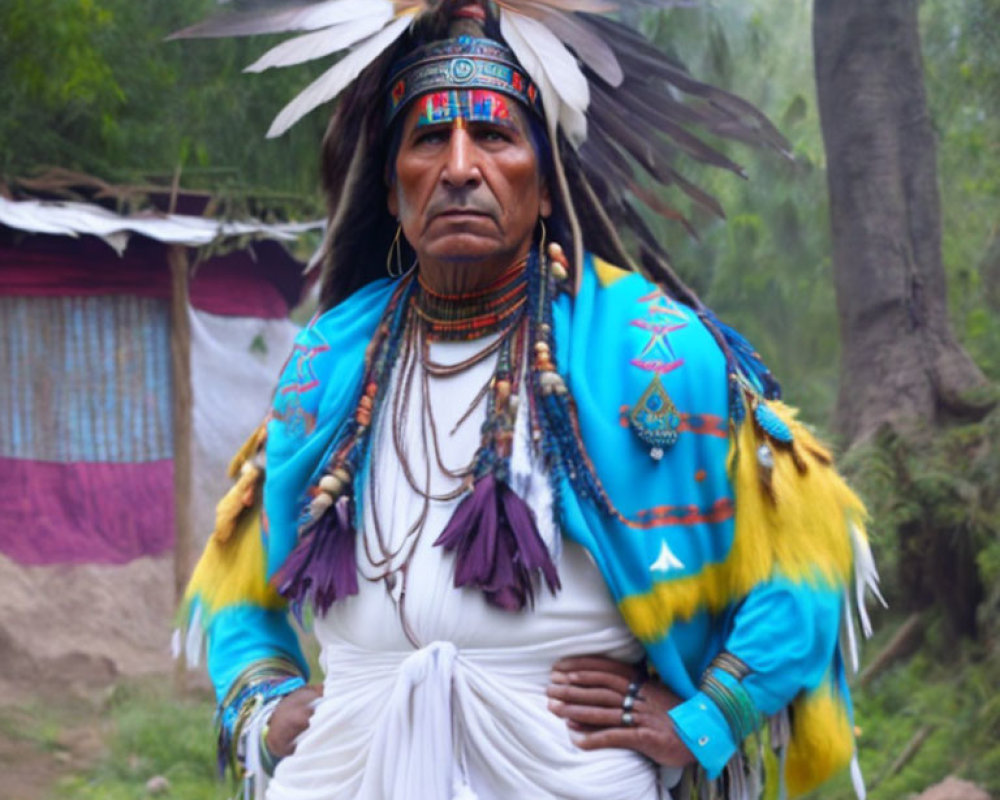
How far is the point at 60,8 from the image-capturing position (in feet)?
23.7

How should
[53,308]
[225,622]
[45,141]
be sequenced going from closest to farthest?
[225,622], [45,141], [53,308]

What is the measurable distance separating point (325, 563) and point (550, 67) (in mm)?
925

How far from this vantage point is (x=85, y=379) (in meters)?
8.82

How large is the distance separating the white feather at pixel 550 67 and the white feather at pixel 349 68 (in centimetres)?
19

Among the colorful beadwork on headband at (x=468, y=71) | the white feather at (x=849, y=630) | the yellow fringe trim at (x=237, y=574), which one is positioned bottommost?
the white feather at (x=849, y=630)

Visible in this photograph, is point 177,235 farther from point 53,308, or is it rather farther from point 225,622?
point 225,622

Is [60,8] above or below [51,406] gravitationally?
above

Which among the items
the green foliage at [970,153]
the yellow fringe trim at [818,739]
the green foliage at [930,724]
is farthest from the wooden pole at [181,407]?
the yellow fringe trim at [818,739]

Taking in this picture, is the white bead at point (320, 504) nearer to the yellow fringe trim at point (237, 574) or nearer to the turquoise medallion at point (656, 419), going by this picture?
the yellow fringe trim at point (237, 574)

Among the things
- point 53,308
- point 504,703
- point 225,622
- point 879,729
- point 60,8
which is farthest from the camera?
point 53,308

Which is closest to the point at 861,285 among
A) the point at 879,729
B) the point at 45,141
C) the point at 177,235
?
the point at 879,729

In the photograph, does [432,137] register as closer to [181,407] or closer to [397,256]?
[397,256]

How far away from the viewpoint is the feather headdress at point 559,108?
2.66 m

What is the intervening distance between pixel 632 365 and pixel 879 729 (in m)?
4.68
